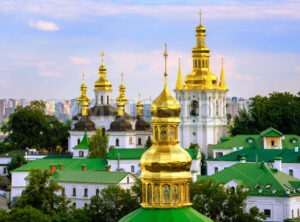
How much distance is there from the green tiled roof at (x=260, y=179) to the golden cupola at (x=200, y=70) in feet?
101

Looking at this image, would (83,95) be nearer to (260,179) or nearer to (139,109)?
(139,109)

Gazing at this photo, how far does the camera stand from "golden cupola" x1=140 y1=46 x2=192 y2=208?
19.6 metres

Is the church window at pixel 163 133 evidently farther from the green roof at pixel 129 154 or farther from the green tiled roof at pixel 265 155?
the green roof at pixel 129 154

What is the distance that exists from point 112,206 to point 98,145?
1185 inches

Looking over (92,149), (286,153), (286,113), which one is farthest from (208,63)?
(286,153)

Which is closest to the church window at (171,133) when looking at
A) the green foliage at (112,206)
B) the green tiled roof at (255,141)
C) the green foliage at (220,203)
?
the green foliage at (220,203)

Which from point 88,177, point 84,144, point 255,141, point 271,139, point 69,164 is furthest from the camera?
point 84,144

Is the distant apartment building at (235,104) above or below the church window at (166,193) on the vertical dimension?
above

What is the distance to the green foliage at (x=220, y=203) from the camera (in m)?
40.8

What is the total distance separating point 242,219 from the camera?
40625 mm

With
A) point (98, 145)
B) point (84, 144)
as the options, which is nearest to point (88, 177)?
point (98, 145)

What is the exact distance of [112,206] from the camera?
4497 centimetres

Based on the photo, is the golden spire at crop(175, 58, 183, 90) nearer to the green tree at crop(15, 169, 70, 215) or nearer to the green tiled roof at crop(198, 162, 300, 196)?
the green tiled roof at crop(198, 162, 300, 196)

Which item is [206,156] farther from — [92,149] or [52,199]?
[52,199]
